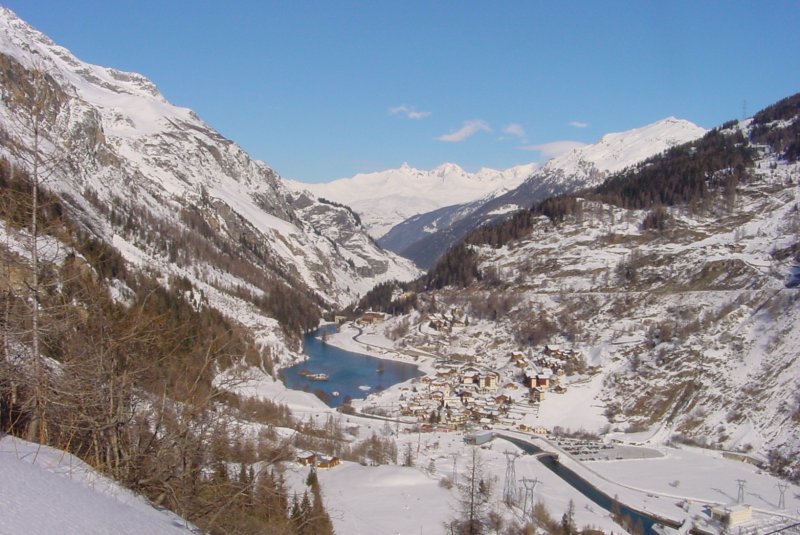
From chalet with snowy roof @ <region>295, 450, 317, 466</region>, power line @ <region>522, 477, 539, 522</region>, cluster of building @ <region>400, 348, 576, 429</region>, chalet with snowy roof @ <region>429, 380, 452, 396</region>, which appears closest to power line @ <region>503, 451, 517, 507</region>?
power line @ <region>522, 477, 539, 522</region>

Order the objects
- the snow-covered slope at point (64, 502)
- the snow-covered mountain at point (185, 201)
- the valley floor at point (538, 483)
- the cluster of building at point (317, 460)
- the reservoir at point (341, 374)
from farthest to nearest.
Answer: the snow-covered mountain at point (185, 201) < the reservoir at point (341, 374) < the cluster of building at point (317, 460) < the valley floor at point (538, 483) < the snow-covered slope at point (64, 502)

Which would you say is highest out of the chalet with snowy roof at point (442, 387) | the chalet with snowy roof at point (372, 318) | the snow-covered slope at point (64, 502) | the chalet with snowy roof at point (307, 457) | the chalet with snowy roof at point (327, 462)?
the snow-covered slope at point (64, 502)

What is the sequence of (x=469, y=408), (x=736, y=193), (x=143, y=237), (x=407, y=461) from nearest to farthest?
(x=407, y=461) → (x=469, y=408) → (x=143, y=237) → (x=736, y=193)

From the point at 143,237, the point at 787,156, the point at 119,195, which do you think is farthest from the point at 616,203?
the point at 119,195

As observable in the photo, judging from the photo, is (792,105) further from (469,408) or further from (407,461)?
(407,461)

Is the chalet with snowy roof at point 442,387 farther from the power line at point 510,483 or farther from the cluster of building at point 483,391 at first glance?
the power line at point 510,483

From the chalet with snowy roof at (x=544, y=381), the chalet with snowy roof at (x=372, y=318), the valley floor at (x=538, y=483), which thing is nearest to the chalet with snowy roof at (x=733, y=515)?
the valley floor at (x=538, y=483)

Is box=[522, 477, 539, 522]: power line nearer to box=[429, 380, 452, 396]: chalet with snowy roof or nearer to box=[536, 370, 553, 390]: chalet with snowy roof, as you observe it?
box=[536, 370, 553, 390]: chalet with snowy roof
